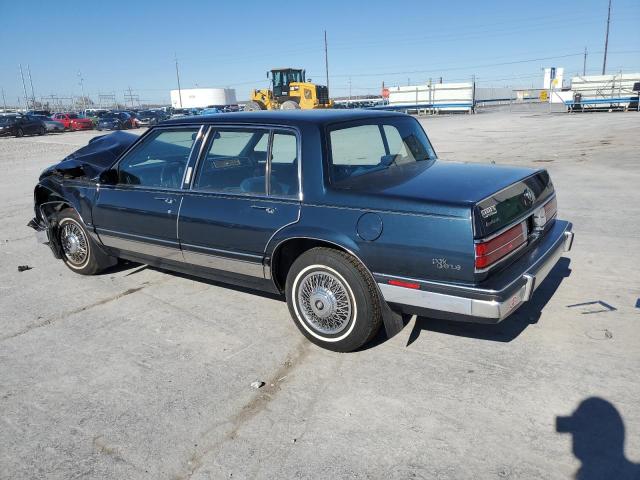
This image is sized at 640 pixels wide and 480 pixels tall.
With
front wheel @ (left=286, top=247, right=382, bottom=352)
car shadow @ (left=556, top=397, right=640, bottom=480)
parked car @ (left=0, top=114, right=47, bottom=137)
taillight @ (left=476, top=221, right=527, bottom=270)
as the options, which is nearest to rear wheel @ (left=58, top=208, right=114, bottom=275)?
front wheel @ (left=286, top=247, right=382, bottom=352)

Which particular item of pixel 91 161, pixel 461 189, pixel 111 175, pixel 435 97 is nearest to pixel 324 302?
pixel 461 189

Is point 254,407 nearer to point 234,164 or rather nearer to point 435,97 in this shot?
point 234,164

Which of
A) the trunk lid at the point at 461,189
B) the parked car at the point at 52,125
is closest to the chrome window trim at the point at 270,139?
the trunk lid at the point at 461,189

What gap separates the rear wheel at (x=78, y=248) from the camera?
17.1ft

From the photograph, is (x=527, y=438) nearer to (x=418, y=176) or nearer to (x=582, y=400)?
(x=582, y=400)

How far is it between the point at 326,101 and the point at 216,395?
36171mm

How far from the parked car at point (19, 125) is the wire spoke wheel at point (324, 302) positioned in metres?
35.0

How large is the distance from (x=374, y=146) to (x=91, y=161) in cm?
306

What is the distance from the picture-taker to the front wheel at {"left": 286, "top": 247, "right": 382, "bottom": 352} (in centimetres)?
333

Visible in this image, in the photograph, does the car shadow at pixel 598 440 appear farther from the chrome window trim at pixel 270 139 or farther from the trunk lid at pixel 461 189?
the chrome window trim at pixel 270 139

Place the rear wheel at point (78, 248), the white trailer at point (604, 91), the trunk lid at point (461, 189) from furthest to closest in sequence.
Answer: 1. the white trailer at point (604, 91)
2. the rear wheel at point (78, 248)
3. the trunk lid at point (461, 189)

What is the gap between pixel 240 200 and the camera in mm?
3846

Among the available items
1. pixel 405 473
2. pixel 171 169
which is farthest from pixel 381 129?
pixel 405 473

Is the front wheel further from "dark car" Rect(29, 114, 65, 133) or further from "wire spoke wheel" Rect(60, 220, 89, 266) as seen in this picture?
"dark car" Rect(29, 114, 65, 133)
